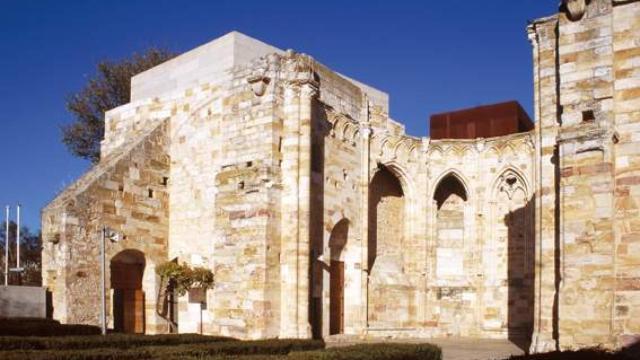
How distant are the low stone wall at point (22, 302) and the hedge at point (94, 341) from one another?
4426mm

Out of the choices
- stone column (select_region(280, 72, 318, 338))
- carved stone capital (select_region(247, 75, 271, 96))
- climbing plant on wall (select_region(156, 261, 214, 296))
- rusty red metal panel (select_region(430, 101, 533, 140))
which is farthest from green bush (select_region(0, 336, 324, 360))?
rusty red metal panel (select_region(430, 101, 533, 140))

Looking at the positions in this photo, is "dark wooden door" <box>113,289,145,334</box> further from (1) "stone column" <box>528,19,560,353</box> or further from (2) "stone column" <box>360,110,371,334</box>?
(1) "stone column" <box>528,19,560,353</box>

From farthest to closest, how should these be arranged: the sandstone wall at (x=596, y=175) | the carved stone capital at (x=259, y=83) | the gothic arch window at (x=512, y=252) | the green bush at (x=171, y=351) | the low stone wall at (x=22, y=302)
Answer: the gothic arch window at (x=512, y=252), the carved stone capital at (x=259, y=83), the low stone wall at (x=22, y=302), the sandstone wall at (x=596, y=175), the green bush at (x=171, y=351)

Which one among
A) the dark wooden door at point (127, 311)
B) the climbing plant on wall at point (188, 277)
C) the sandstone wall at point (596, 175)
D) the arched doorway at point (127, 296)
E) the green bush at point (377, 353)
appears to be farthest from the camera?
the dark wooden door at point (127, 311)

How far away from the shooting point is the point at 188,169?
2089 centimetres

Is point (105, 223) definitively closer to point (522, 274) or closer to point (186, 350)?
point (186, 350)

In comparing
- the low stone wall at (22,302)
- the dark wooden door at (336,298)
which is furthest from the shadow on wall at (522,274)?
the low stone wall at (22,302)

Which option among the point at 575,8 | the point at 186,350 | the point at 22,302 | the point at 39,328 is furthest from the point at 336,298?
the point at 575,8

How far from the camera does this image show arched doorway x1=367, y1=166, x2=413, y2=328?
71.1 ft

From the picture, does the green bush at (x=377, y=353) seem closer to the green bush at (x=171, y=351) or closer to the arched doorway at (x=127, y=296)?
the green bush at (x=171, y=351)

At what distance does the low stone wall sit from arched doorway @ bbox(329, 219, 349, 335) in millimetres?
7925

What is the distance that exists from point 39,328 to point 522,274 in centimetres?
1442

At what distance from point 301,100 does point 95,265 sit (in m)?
7.18

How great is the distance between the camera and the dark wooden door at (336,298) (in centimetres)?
2039
